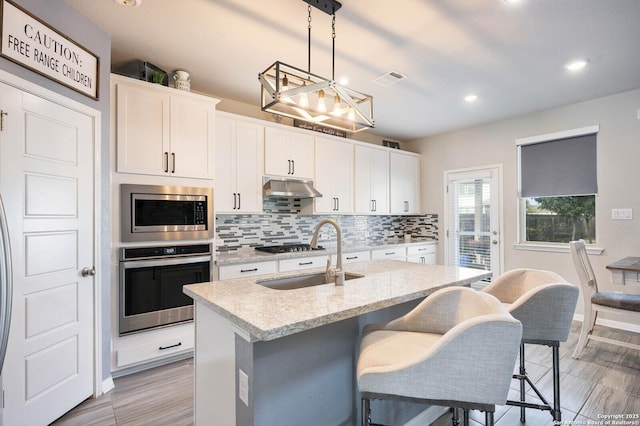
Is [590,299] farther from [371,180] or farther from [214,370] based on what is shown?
[214,370]

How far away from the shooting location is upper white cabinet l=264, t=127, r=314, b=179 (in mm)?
3568

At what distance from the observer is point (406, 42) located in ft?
7.93

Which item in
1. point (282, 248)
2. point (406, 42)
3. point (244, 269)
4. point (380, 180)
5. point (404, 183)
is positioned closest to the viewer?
point (406, 42)

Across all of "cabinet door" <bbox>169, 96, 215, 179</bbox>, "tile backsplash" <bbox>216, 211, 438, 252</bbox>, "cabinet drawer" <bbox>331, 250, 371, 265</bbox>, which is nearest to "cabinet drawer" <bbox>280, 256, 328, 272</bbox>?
"cabinet drawer" <bbox>331, 250, 371, 265</bbox>

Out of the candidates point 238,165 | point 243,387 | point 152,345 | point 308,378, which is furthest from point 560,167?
point 152,345

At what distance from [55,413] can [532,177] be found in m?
5.22

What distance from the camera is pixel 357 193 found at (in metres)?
4.43

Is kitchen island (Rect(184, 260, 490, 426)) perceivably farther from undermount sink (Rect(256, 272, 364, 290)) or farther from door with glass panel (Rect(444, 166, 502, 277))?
door with glass panel (Rect(444, 166, 502, 277))

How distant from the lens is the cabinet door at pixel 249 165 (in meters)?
3.33

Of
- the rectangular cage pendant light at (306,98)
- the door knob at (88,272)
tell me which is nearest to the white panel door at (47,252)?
the door knob at (88,272)

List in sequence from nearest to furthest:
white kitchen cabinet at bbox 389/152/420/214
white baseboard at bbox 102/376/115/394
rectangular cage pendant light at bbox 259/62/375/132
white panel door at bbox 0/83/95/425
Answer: rectangular cage pendant light at bbox 259/62/375/132 → white panel door at bbox 0/83/95/425 → white baseboard at bbox 102/376/115/394 → white kitchen cabinet at bbox 389/152/420/214

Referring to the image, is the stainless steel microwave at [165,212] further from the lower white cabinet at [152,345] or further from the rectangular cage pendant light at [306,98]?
the rectangular cage pendant light at [306,98]

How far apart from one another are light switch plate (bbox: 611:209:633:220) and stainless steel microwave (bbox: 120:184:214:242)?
4271 mm

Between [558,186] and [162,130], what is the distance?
14.7 feet
